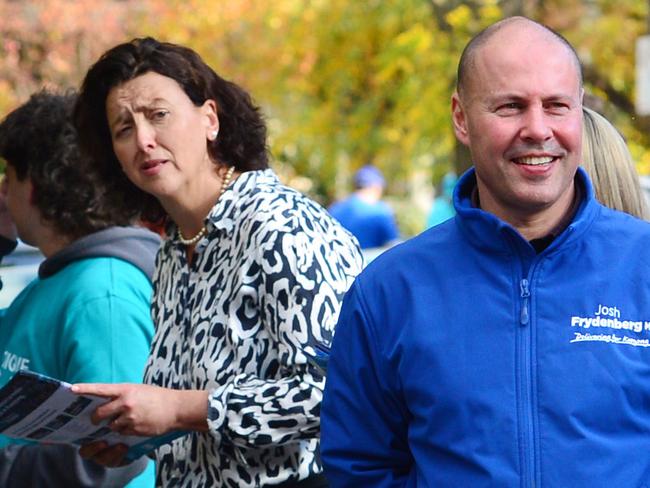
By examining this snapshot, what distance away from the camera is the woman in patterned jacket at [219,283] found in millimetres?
3248

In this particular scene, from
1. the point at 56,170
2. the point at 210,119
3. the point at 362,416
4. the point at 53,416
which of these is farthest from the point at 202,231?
the point at 362,416

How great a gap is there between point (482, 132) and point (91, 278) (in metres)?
1.77

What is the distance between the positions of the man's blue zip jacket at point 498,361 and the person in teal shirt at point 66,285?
1.35 m

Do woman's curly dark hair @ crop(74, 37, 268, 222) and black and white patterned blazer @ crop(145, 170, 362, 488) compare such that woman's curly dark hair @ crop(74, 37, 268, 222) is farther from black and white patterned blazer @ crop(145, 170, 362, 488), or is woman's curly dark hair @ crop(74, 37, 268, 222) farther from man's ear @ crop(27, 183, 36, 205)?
man's ear @ crop(27, 183, 36, 205)

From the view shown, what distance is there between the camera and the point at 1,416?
3395mm

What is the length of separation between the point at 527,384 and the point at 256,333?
989 millimetres

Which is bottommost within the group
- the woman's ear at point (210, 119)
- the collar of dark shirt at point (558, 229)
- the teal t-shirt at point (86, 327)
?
the teal t-shirt at point (86, 327)

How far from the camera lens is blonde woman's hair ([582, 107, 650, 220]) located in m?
3.43

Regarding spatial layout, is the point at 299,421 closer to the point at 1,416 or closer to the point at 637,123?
the point at 1,416

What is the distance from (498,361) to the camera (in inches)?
99.7

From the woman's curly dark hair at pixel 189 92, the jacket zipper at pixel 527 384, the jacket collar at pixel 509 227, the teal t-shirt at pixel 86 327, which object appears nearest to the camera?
the jacket zipper at pixel 527 384

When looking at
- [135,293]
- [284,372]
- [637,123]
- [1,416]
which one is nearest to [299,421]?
[284,372]

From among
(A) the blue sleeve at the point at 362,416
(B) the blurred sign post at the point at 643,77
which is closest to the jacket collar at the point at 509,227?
(A) the blue sleeve at the point at 362,416

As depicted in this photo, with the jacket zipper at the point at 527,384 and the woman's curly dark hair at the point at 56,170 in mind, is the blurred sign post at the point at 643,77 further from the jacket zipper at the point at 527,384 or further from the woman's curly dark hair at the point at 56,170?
the jacket zipper at the point at 527,384
